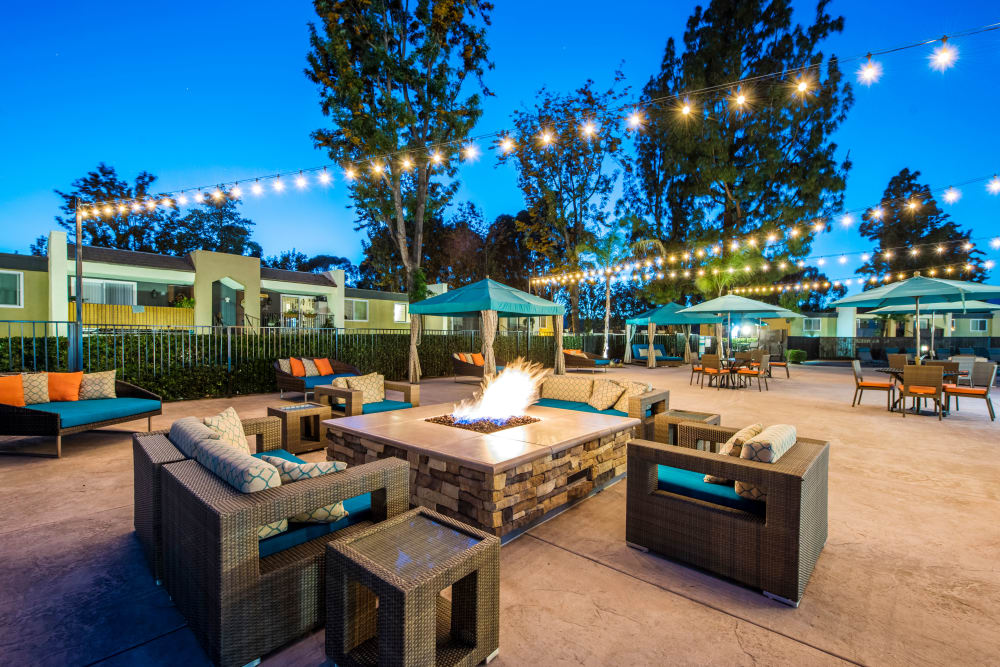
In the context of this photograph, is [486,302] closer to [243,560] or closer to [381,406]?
[381,406]

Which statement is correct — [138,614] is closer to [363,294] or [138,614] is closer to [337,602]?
[337,602]

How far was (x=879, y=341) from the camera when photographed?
720 inches

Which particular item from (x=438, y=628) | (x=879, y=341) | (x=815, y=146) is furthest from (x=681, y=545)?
(x=879, y=341)

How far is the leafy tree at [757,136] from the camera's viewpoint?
16.8 meters

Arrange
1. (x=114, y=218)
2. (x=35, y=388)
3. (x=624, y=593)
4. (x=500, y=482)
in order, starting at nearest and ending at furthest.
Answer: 1. (x=624, y=593)
2. (x=500, y=482)
3. (x=35, y=388)
4. (x=114, y=218)

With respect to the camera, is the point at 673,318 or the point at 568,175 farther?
the point at 568,175

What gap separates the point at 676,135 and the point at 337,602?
21.1 meters

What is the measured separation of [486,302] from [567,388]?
66.7 inches

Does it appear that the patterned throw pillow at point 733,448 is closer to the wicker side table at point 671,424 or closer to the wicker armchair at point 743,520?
the wicker armchair at point 743,520

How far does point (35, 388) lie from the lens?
14.2 feet

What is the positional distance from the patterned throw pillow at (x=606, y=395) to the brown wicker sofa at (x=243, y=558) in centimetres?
298

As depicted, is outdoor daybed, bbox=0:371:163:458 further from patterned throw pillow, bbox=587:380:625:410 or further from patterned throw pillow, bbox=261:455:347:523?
patterned throw pillow, bbox=587:380:625:410

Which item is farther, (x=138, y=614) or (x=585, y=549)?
(x=585, y=549)

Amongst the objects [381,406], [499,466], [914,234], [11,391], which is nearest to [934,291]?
[499,466]
